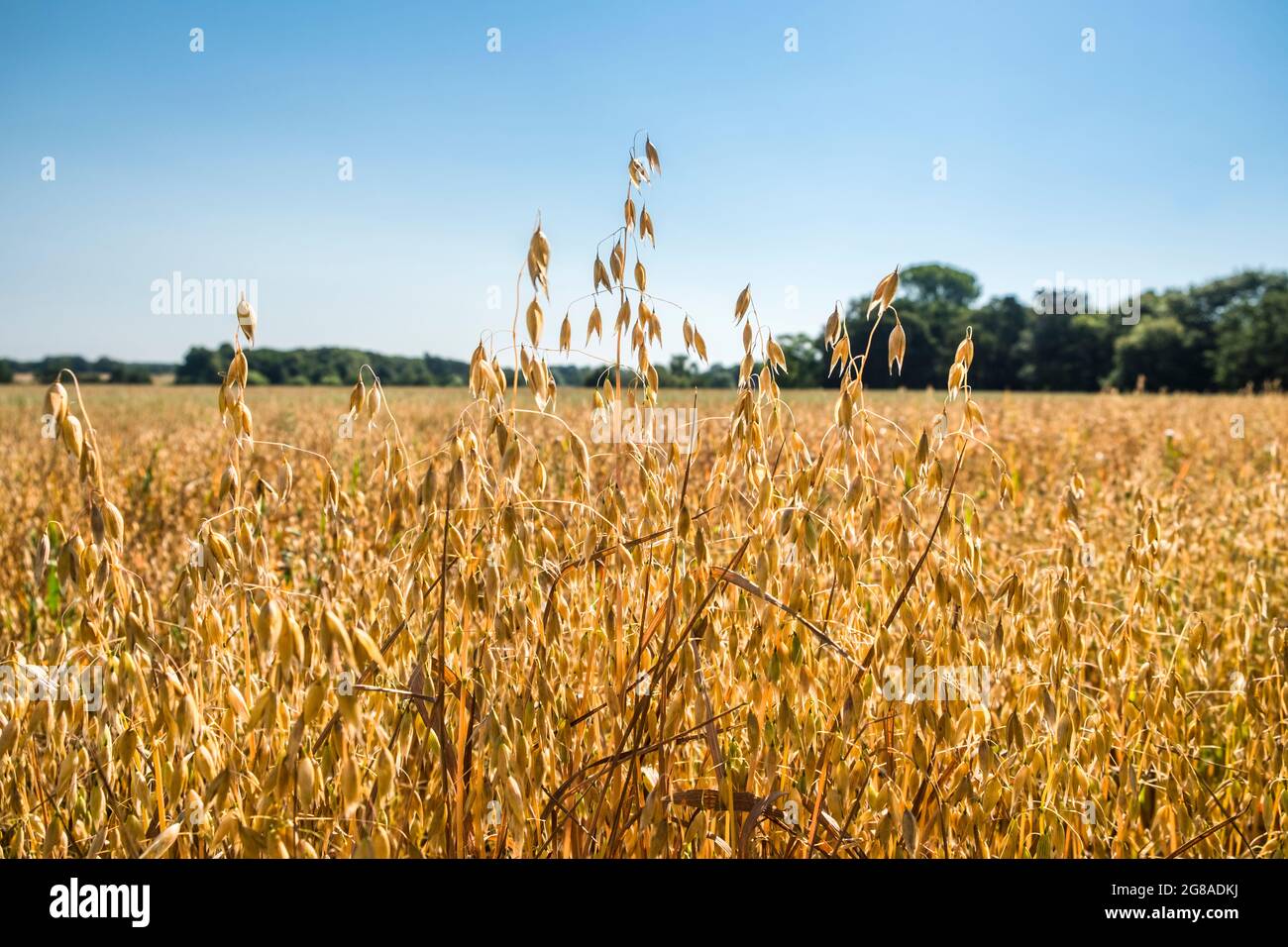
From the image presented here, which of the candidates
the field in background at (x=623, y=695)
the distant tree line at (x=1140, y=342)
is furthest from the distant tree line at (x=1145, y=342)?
the field in background at (x=623, y=695)

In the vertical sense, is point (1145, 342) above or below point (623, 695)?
above

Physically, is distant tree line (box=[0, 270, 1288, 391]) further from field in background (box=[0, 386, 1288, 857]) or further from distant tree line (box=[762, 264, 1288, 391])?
field in background (box=[0, 386, 1288, 857])

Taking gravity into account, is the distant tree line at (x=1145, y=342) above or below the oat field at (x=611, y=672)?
above

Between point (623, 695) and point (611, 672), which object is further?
point (611, 672)

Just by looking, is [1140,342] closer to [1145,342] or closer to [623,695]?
[1145,342]

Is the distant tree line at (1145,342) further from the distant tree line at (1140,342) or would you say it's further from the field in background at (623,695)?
the field in background at (623,695)

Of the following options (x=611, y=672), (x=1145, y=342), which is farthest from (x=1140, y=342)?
A: (x=611, y=672)

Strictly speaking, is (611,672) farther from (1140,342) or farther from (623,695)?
(1140,342)

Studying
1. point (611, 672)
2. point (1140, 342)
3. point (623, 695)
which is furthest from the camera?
point (1140, 342)

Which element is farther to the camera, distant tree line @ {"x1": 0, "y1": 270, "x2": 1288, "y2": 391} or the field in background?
distant tree line @ {"x1": 0, "y1": 270, "x2": 1288, "y2": 391}

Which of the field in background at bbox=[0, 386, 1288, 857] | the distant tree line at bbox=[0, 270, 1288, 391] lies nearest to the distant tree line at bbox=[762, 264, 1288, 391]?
the distant tree line at bbox=[0, 270, 1288, 391]

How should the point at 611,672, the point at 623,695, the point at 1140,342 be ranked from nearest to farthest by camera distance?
1. the point at 623,695
2. the point at 611,672
3. the point at 1140,342
